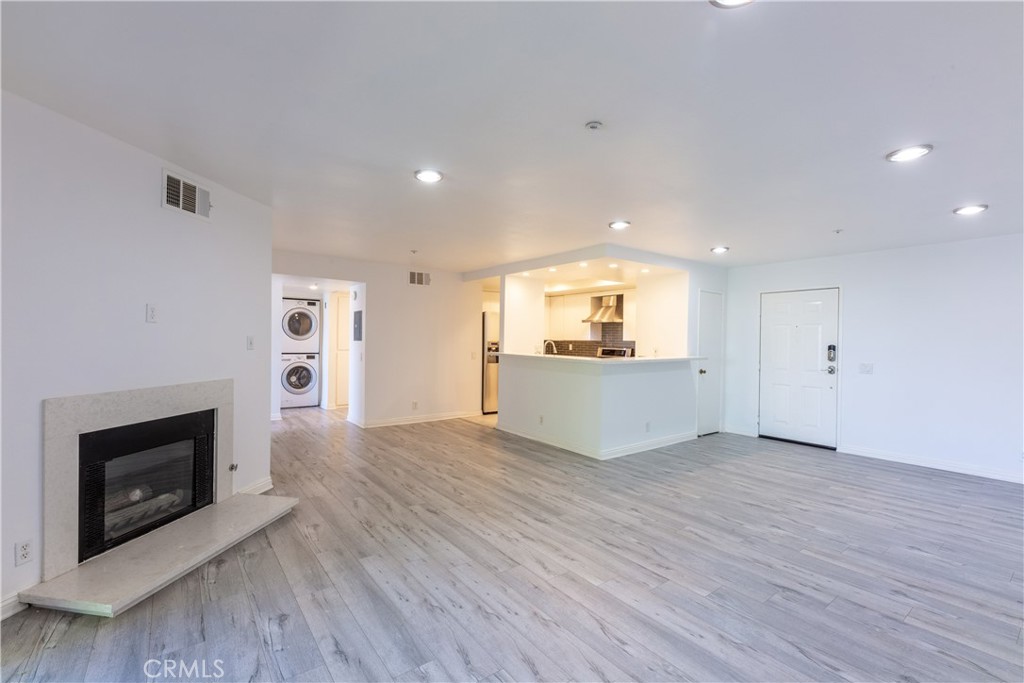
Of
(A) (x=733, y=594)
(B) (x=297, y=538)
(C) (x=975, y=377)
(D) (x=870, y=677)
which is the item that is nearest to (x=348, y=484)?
(B) (x=297, y=538)

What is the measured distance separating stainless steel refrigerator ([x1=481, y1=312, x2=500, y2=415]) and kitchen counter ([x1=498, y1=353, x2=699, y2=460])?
4.62ft

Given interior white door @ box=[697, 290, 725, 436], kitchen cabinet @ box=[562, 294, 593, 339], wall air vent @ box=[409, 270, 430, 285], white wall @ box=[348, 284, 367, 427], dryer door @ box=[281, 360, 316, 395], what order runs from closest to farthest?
interior white door @ box=[697, 290, 725, 436] < white wall @ box=[348, 284, 367, 427] < wall air vent @ box=[409, 270, 430, 285] < dryer door @ box=[281, 360, 316, 395] < kitchen cabinet @ box=[562, 294, 593, 339]

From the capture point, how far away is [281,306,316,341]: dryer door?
813 cm

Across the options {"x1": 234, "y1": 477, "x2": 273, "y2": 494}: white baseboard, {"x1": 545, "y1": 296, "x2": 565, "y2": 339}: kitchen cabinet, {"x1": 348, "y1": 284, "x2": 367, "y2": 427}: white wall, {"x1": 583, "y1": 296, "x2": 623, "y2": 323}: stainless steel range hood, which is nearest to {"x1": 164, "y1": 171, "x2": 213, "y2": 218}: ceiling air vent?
{"x1": 234, "y1": 477, "x2": 273, "y2": 494}: white baseboard

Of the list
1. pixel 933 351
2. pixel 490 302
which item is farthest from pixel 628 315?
pixel 933 351

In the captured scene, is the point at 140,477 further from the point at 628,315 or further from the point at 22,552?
the point at 628,315

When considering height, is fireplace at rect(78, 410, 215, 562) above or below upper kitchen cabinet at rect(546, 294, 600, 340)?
below

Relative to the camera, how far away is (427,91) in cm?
190

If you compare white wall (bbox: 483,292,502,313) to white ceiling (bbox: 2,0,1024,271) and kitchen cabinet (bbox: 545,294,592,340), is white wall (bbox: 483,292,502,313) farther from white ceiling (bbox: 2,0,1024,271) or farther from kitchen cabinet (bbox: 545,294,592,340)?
white ceiling (bbox: 2,0,1024,271)

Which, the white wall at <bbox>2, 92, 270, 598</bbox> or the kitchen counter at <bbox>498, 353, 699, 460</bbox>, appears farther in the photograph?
the kitchen counter at <bbox>498, 353, 699, 460</bbox>

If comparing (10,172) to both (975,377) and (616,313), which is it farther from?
(975,377)

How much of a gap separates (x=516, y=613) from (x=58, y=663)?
73.9 inches

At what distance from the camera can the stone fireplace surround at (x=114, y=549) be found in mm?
2078

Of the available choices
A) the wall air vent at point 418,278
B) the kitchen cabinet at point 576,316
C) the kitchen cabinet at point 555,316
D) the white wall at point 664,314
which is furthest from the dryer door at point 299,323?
the white wall at point 664,314
